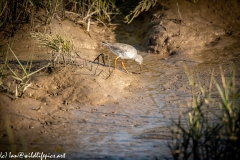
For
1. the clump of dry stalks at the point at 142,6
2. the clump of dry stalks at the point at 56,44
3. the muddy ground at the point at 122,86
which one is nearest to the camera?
the muddy ground at the point at 122,86

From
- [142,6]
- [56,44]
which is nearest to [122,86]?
[56,44]

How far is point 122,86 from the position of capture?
7008 millimetres

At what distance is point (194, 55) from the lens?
8.53 meters

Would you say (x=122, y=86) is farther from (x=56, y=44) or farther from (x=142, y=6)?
(x=142, y=6)

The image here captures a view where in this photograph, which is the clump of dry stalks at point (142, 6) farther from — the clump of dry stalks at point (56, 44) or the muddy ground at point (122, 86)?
the clump of dry stalks at point (56, 44)

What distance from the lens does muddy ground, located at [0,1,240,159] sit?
4.88 meters

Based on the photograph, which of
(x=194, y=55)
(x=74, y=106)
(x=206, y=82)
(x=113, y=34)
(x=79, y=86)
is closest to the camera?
(x=74, y=106)

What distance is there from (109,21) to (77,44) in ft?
5.13

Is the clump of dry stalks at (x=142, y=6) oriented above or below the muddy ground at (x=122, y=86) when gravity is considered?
above

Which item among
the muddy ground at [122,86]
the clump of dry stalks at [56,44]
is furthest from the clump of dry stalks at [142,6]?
the clump of dry stalks at [56,44]

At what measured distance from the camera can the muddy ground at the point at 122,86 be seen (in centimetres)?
488

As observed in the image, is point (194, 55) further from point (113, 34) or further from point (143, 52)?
point (113, 34)

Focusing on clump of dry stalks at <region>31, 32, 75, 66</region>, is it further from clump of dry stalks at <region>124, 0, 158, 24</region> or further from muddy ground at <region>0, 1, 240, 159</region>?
clump of dry stalks at <region>124, 0, 158, 24</region>

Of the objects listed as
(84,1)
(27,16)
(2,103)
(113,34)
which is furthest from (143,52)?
(2,103)
